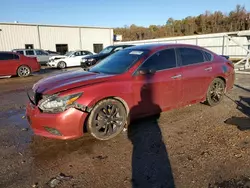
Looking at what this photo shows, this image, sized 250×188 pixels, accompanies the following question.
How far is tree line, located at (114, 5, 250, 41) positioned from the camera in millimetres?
40094

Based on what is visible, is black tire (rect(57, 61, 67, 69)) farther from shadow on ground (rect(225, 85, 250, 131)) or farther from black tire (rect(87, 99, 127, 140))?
black tire (rect(87, 99, 127, 140))

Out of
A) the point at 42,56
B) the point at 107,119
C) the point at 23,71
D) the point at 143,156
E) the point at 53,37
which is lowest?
the point at 143,156

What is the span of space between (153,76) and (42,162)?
7.98 feet

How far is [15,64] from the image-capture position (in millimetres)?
12672

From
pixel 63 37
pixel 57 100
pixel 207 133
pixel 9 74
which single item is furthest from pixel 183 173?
pixel 63 37

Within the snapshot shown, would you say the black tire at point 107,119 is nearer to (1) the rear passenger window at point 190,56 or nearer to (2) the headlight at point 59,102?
(2) the headlight at point 59,102

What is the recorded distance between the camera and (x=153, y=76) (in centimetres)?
415

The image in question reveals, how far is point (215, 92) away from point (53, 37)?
24.5 m

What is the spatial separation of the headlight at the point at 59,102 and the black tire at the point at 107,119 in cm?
39

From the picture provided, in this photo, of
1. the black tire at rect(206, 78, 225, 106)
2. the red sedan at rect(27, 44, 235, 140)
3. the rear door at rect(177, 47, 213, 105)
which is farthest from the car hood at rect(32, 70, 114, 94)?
the black tire at rect(206, 78, 225, 106)

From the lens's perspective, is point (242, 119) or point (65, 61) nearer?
point (242, 119)

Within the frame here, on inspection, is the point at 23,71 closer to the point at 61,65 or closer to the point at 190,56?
the point at 61,65

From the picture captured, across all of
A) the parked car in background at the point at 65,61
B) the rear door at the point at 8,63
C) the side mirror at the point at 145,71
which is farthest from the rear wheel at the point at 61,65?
the side mirror at the point at 145,71

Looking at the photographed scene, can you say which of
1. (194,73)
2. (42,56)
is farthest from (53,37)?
(194,73)
